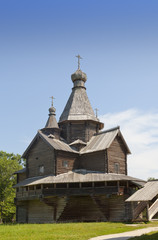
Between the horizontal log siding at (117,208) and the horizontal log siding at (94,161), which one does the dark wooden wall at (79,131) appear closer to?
the horizontal log siding at (94,161)

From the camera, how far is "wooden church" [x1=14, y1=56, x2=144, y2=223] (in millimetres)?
27047

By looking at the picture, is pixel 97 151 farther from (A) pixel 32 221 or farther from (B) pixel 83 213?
(A) pixel 32 221

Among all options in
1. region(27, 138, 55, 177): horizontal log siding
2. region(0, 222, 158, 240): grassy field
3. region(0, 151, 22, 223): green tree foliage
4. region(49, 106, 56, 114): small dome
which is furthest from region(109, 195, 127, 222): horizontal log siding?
region(0, 151, 22, 223): green tree foliage

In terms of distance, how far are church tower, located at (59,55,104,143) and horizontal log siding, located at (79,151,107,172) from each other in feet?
9.68

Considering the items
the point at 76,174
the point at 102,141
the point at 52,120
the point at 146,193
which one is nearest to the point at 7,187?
the point at 52,120

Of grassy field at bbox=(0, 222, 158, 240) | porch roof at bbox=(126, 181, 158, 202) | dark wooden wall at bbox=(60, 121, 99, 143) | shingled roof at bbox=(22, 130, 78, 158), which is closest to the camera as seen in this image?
grassy field at bbox=(0, 222, 158, 240)

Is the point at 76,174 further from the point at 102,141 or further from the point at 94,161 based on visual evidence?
the point at 102,141

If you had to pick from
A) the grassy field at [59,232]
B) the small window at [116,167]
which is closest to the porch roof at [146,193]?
the small window at [116,167]

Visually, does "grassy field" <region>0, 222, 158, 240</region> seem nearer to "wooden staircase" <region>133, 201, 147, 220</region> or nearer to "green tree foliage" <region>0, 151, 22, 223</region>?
"wooden staircase" <region>133, 201, 147, 220</region>

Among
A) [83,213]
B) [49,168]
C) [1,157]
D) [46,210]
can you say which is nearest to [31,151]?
[49,168]

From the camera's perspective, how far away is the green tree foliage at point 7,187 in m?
45.1

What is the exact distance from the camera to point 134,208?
2600 cm

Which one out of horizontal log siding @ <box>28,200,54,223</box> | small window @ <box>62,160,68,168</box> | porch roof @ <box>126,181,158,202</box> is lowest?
horizontal log siding @ <box>28,200,54,223</box>

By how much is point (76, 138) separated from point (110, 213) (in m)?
10.0
